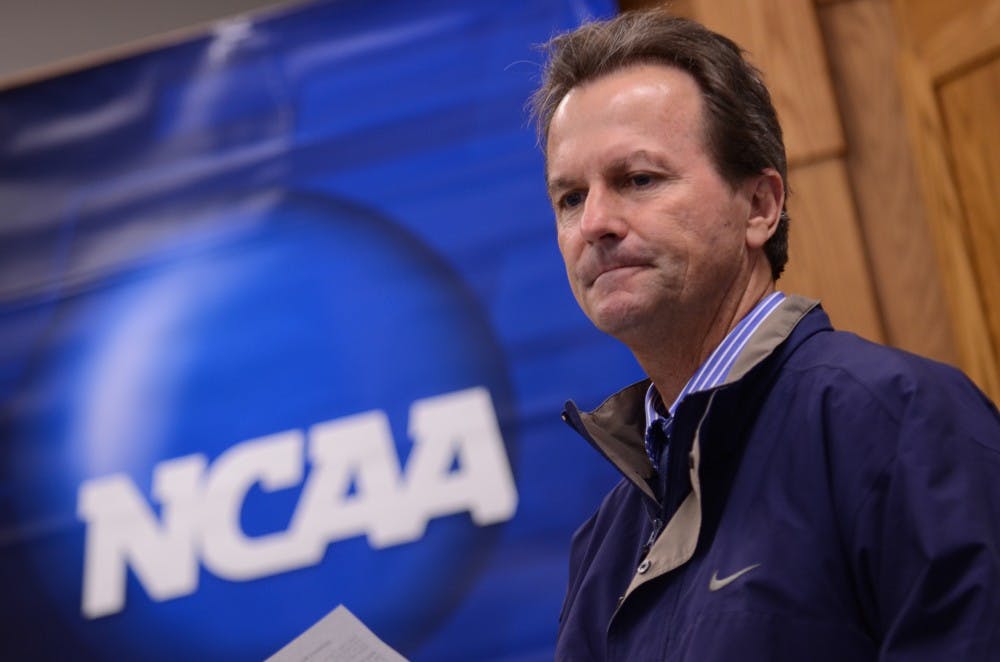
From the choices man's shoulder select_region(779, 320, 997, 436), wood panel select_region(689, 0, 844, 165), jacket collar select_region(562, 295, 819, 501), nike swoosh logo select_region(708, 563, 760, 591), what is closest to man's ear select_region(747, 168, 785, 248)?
jacket collar select_region(562, 295, 819, 501)

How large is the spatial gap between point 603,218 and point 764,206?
0.21m

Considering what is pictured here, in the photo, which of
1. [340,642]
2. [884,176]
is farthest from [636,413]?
[884,176]

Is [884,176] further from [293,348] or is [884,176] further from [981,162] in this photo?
[293,348]

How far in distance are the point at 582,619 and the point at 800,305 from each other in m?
0.40

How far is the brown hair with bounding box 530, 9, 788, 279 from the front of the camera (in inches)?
50.6

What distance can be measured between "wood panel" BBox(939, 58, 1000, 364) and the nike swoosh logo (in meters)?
1.51

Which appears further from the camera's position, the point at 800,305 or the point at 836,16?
the point at 836,16

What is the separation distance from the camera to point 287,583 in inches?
104

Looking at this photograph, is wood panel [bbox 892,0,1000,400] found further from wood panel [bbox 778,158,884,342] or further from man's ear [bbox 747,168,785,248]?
man's ear [bbox 747,168,785,248]

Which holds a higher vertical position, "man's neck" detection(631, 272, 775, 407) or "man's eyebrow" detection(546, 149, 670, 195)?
"man's eyebrow" detection(546, 149, 670, 195)

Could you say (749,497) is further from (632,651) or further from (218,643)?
(218,643)

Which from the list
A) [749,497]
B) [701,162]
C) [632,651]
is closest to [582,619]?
[632,651]

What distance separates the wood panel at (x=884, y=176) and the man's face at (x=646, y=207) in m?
1.36

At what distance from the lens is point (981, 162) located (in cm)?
230
